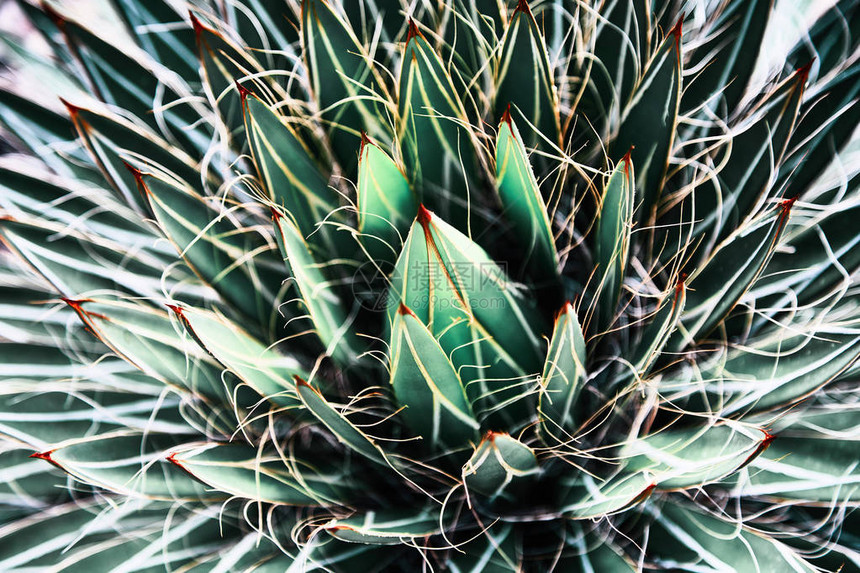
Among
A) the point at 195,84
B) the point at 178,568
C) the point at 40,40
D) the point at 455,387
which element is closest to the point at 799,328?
the point at 455,387

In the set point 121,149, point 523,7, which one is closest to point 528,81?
point 523,7

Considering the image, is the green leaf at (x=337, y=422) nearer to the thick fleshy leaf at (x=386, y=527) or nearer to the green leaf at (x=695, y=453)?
the thick fleshy leaf at (x=386, y=527)

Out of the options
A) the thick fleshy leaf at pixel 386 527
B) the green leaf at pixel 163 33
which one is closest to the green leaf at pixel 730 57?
the thick fleshy leaf at pixel 386 527

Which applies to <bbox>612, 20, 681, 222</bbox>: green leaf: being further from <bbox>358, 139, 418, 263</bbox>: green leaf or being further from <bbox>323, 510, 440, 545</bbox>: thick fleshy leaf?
<bbox>323, 510, 440, 545</bbox>: thick fleshy leaf

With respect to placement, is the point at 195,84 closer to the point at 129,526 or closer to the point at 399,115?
the point at 399,115

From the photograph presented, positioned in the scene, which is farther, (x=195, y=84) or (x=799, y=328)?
(x=195, y=84)

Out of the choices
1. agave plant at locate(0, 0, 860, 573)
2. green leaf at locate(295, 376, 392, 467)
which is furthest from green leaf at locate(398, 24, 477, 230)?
green leaf at locate(295, 376, 392, 467)
